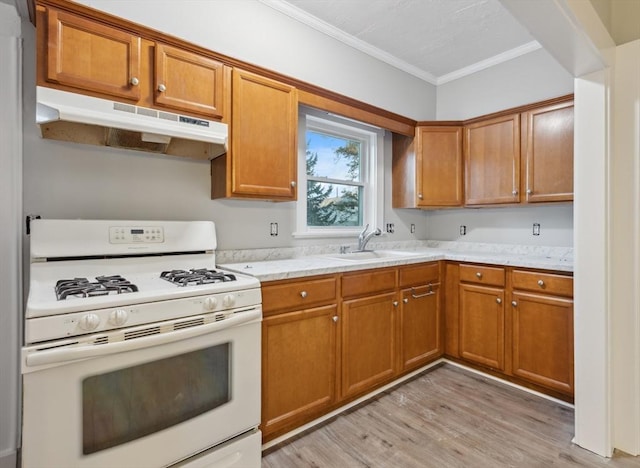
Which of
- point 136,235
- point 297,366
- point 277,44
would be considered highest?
point 277,44

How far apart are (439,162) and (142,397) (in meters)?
2.97

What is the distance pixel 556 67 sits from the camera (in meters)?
2.87

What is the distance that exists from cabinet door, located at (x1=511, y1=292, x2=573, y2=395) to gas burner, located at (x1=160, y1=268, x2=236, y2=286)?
81.9 inches

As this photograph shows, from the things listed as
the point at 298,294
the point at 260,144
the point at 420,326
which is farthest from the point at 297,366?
the point at 260,144

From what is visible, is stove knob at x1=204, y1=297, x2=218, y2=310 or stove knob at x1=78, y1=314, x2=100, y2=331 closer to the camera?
stove knob at x1=78, y1=314, x2=100, y2=331

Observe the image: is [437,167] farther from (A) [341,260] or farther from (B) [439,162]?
(A) [341,260]

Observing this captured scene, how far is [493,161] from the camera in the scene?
9.92ft

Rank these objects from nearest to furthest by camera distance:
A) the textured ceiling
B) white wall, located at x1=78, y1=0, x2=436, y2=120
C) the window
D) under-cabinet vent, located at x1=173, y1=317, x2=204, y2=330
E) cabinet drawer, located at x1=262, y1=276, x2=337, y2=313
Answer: under-cabinet vent, located at x1=173, y1=317, x2=204, y2=330, cabinet drawer, located at x1=262, y1=276, x2=337, y2=313, white wall, located at x1=78, y1=0, x2=436, y2=120, the textured ceiling, the window

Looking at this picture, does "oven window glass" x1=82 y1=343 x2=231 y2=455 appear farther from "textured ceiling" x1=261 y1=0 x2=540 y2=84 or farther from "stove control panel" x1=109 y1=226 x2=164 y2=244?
"textured ceiling" x1=261 y1=0 x2=540 y2=84

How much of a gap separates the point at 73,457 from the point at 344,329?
4.69 feet

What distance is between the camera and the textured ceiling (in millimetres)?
2451

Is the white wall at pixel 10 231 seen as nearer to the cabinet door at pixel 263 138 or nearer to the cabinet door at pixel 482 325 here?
the cabinet door at pixel 263 138

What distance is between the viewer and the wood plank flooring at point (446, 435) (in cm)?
177

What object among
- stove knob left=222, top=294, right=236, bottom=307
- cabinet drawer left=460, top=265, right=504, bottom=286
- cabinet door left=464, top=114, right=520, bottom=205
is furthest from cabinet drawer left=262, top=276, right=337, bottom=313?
cabinet door left=464, top=114, right=520, bottom=205
